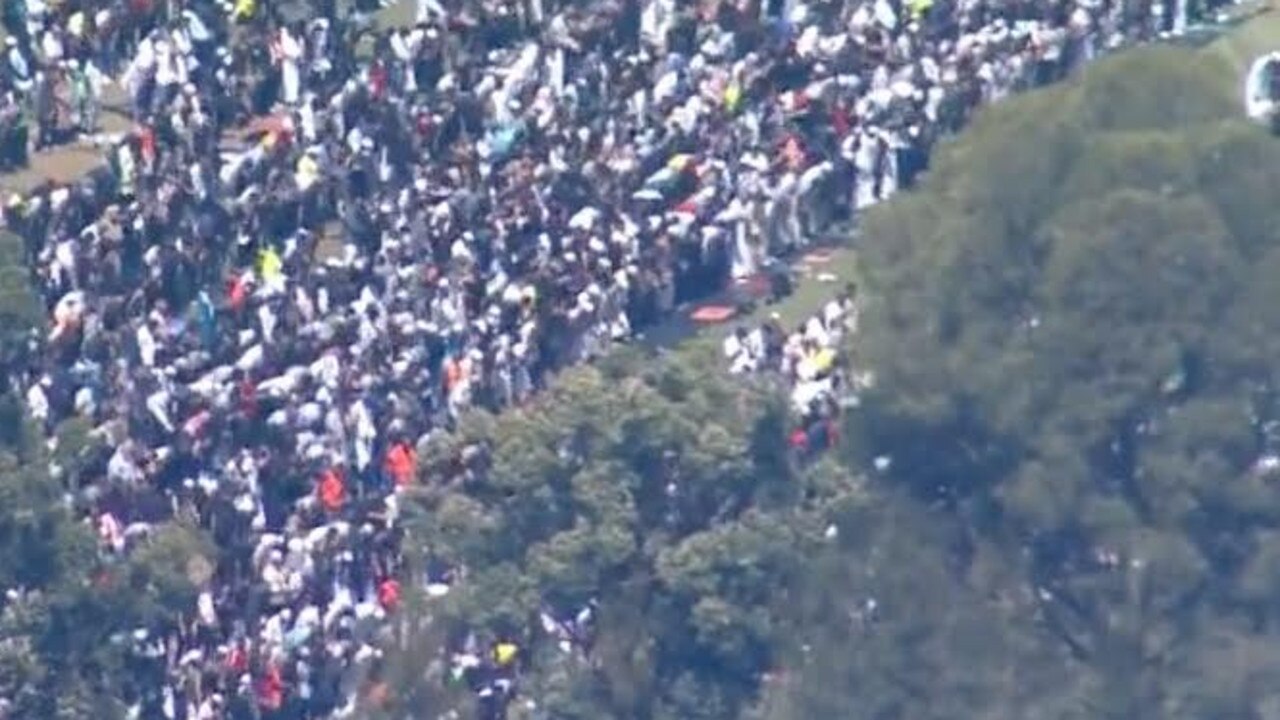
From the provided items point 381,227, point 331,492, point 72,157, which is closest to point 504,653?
point 331,492

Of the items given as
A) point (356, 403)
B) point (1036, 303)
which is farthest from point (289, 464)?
point (1036, 303)

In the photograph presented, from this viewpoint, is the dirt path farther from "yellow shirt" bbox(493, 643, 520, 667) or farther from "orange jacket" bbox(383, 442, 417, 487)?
"yellow shirt" bbox(493, 643, 520, 667)

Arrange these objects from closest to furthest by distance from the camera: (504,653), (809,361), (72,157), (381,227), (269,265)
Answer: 1. (504,653)
2. (809,361)
3. (269,265)
4. (381,227)
5. (72,157)

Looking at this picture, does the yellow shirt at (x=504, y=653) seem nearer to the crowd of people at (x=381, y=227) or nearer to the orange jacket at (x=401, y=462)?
the crowd of people at (x=381, y=227)

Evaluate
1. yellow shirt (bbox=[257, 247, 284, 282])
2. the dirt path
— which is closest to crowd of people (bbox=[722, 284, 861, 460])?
yellow shirt (bbox=[257, 247, 284, 282])

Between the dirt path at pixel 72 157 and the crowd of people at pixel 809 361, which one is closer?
the crowd of people at pixel 809 361

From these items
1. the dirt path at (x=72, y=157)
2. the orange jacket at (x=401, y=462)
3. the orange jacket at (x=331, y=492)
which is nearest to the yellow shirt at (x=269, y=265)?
the dirt path at (x=72, y=157)

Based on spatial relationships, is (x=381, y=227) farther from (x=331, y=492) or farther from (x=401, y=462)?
(x=331, y=492)

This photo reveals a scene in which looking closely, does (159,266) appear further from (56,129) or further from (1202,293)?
(1202,293)

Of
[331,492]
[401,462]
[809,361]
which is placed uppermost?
[331,492]
